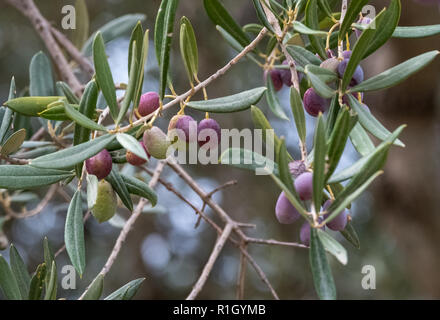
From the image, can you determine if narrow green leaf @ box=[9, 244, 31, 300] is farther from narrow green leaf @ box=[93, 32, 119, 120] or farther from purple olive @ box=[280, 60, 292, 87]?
purple olive @ box=[280, 60, 292, 87]

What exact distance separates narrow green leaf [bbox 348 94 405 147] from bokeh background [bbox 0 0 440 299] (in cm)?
209

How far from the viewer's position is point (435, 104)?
145 inches

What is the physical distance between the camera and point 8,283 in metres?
0.75

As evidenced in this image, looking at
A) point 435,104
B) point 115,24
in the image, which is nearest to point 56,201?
point 115,24

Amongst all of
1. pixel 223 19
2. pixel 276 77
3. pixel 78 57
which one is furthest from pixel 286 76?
pixel 78 57

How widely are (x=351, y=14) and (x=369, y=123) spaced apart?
0.60 ft

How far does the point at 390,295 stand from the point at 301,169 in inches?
177

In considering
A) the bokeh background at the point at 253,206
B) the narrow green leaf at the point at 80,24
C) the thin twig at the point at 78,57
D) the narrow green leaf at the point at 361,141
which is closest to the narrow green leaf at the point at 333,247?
the narrow green leaf at the point at 361,141

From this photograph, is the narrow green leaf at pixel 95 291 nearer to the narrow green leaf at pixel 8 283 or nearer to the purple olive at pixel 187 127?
the narrow green leaf at pixel 8 283

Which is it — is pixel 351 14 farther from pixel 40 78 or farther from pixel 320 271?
pixel 40 78

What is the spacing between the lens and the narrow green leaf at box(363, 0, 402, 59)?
28.6 inches

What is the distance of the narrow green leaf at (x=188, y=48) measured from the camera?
30.9 inches

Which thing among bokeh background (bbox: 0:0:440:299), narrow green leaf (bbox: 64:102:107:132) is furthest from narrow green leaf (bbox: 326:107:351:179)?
bokeh background (bbox: 0:0:440:299)
